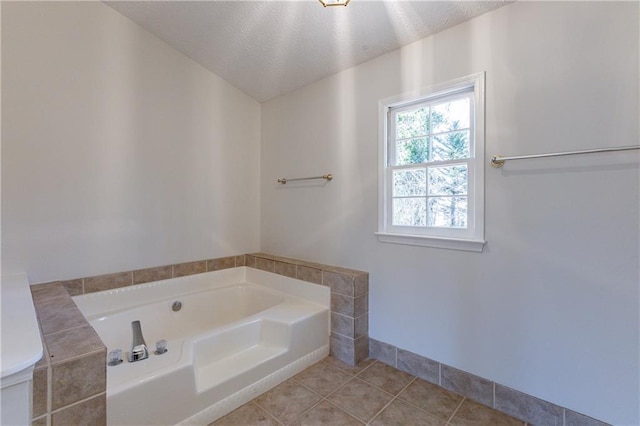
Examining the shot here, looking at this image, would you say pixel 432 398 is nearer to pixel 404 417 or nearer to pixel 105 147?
pixel 404 417

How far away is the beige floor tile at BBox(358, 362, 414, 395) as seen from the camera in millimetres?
1782

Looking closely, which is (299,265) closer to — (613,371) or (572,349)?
(572,349)

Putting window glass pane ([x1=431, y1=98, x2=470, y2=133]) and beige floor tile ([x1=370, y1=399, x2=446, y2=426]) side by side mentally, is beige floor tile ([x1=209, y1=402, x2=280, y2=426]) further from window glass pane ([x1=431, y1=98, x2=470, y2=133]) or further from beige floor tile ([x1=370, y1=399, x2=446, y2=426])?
window glass pane ([x1=431, y1=98, x2=470, y2=133])

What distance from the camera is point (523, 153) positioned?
152 centimetres

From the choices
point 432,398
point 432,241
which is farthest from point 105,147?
point 432,398

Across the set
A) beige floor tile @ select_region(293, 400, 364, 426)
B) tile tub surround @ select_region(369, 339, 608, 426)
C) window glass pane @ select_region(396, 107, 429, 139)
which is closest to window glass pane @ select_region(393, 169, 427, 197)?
window glass pane @ select_region(396, 107, 429, 139)

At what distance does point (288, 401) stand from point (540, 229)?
165 cm

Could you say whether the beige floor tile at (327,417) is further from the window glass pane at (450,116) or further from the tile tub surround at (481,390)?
the window glass pane at (450,116)

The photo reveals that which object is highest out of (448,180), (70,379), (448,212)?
(448,180)

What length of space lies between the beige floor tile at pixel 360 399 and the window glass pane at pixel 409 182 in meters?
1.27

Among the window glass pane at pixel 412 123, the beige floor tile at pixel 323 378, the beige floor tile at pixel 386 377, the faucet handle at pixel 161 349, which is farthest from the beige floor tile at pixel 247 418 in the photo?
the window glass pane at pixel 412 123

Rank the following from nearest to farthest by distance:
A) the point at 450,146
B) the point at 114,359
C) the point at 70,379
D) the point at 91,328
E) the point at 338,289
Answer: the point at 70,379 < the point at 91,328 < the point at 114,359 < the point at 450,146 < the point at 338,289

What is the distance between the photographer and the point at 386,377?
6.19ft

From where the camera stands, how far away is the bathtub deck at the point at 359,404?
150 cm
